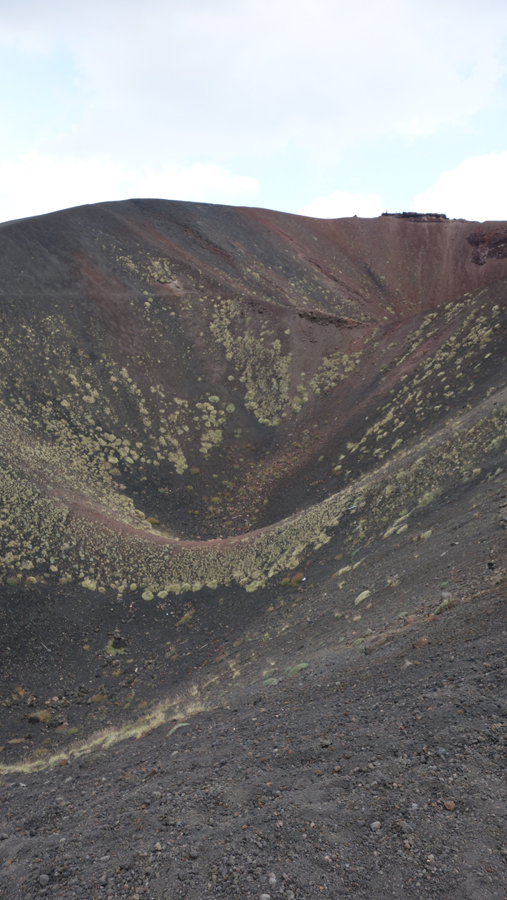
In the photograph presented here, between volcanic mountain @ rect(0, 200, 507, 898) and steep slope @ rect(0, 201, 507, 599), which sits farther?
steep slope @ rect(0, 201, 507, 599)

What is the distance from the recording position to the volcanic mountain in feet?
49.4

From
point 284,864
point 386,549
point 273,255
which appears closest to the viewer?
point 284,864

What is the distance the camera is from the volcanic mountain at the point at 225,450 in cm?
1505

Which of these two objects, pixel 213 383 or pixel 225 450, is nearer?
pixel 225 450

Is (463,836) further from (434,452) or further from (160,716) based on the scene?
(434,452)

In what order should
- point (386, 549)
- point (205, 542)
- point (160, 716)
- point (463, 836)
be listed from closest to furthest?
point (463, 836) → point (160, 716) → point (386, 549) → point (205, 542)

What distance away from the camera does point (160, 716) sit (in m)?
13.5

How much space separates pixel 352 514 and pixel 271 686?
9404 mm

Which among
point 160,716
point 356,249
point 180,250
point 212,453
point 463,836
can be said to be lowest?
point 160,716

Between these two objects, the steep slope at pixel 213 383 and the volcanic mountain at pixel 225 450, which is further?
the steep slope at pixel 213 383

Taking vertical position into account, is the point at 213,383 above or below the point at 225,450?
above

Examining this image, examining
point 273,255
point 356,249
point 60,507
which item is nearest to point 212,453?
point 60,507

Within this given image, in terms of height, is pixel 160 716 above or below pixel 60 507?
below

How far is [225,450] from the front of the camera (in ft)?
105
